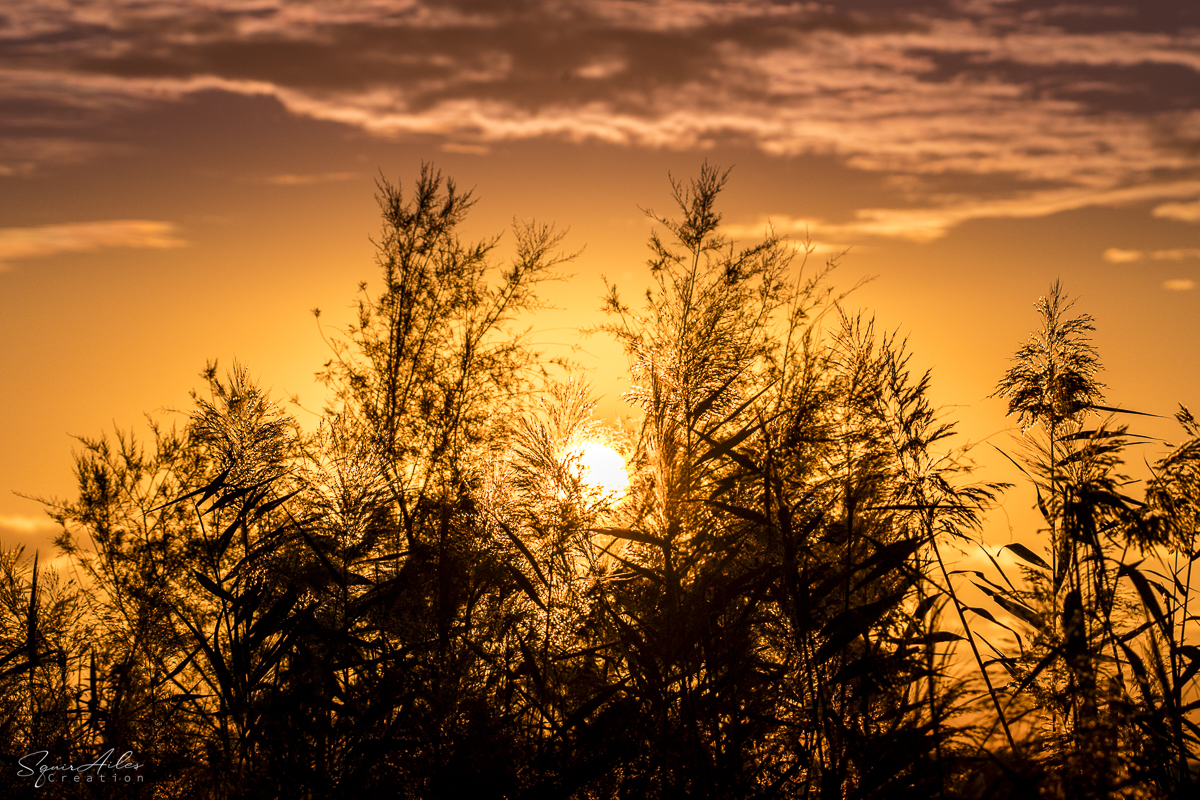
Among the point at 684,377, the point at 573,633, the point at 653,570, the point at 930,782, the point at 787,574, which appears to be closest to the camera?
the point at 930,782

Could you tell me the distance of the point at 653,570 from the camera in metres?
3.18

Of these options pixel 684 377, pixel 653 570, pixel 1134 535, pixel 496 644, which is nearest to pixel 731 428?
pixel 684 377

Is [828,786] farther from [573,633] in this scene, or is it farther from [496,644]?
[496,644]

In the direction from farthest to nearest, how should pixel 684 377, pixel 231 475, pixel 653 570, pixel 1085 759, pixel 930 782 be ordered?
1. pixel 231 475
2. pixel 684 377
3. pixel 653 570
4. pixel 930 782
5. pixel 1085 759

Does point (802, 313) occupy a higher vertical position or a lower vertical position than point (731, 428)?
higher

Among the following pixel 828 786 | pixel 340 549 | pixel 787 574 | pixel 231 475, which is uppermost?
pixel 231 475

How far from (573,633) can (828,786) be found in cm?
133

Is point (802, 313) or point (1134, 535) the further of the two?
point (802, 313)
